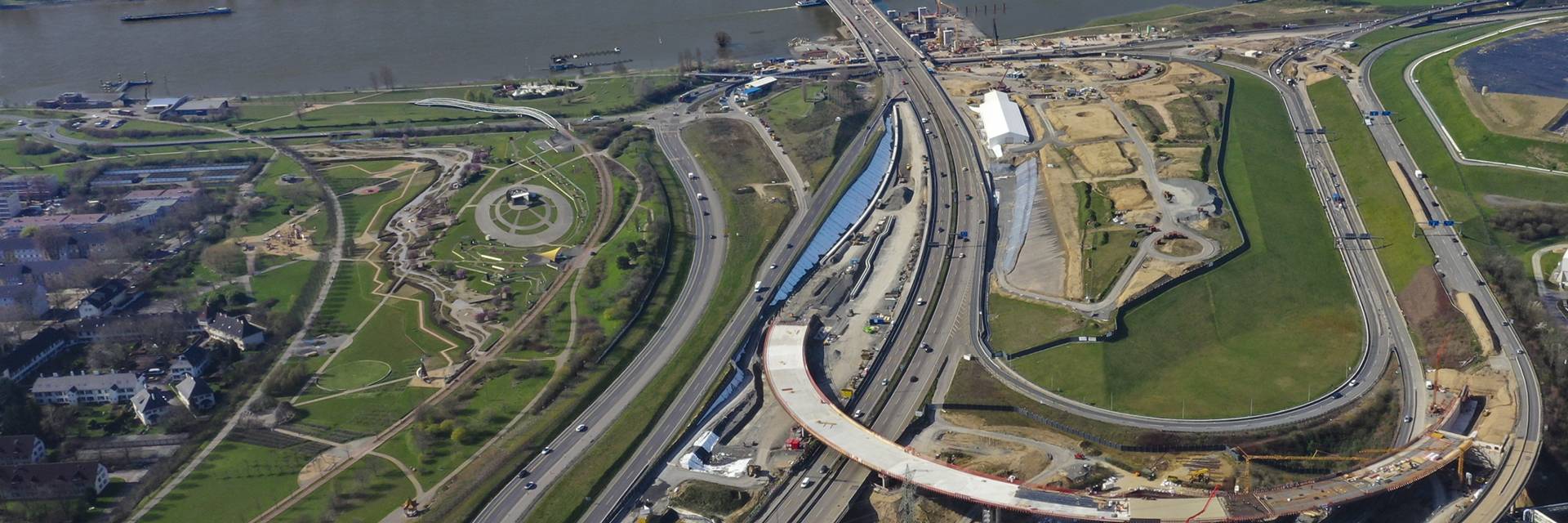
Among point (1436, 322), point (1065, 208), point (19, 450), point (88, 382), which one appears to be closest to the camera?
point (19, 450)

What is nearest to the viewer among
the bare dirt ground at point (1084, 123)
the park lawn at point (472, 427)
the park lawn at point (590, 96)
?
the park lawn at point (472, 427)

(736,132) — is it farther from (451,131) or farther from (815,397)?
(815,397)

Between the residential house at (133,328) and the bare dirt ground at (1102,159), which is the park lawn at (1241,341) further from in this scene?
the residential house at (133,328)

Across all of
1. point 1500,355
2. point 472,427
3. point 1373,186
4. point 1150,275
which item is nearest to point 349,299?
point 472,427

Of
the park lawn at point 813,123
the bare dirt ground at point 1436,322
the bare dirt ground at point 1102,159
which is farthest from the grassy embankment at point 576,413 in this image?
the bare dirt ground at point 1436,322

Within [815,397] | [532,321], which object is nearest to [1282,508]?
[815,397]

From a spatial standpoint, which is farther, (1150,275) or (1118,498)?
(1150,275)

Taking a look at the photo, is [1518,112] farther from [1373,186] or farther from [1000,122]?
[1000,122]
